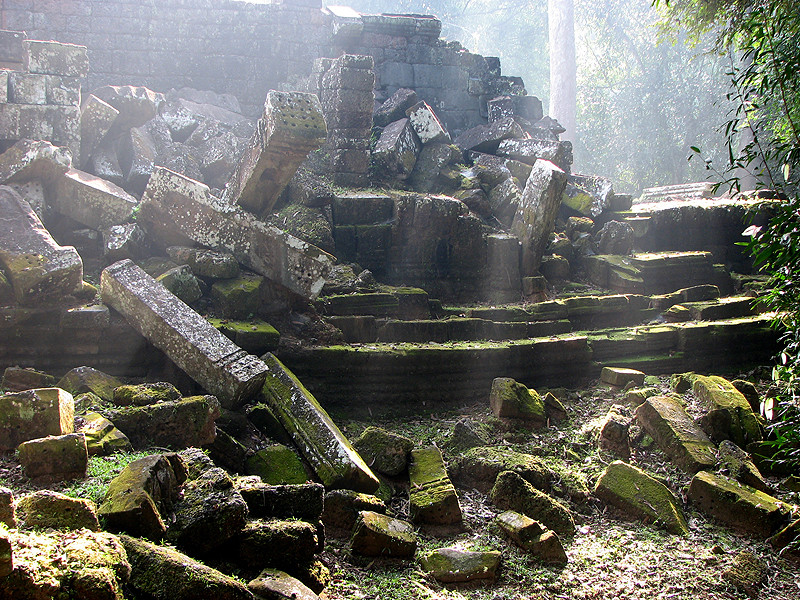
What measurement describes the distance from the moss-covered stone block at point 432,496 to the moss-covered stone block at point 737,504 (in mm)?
1891

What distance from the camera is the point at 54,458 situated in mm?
2973

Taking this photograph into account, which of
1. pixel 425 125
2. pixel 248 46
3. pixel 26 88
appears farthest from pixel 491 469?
pixel 248 46

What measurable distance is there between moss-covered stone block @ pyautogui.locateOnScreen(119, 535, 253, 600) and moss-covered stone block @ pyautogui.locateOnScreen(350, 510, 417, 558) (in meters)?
1.06

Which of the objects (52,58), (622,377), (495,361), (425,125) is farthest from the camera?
(425,125)

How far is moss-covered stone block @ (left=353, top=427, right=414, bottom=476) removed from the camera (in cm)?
429

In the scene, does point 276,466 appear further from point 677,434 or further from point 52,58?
point 52,58

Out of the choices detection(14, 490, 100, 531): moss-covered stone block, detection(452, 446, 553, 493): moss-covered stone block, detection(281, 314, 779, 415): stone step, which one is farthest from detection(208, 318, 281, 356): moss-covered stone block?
detection(14, 490, 100, 531): moss-covered stone block

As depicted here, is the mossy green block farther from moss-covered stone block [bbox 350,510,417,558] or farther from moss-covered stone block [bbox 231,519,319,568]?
moss-covered stone block [bbox 231,519,319,568]

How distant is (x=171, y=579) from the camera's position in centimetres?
228

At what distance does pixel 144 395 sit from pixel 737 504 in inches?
160

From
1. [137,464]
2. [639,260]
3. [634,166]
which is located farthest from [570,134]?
[137,464]

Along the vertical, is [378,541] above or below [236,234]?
below

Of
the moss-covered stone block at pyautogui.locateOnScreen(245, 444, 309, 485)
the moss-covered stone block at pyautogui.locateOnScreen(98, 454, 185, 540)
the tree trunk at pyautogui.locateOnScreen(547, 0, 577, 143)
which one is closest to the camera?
the moss-covered stone block at pyautogui.locateOnScreen(98, 454, 185, 540)

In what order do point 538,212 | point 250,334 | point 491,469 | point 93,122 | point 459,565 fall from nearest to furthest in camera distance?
point 459,565
point 491,469
point 250,334
point 93,122
point 538,212
